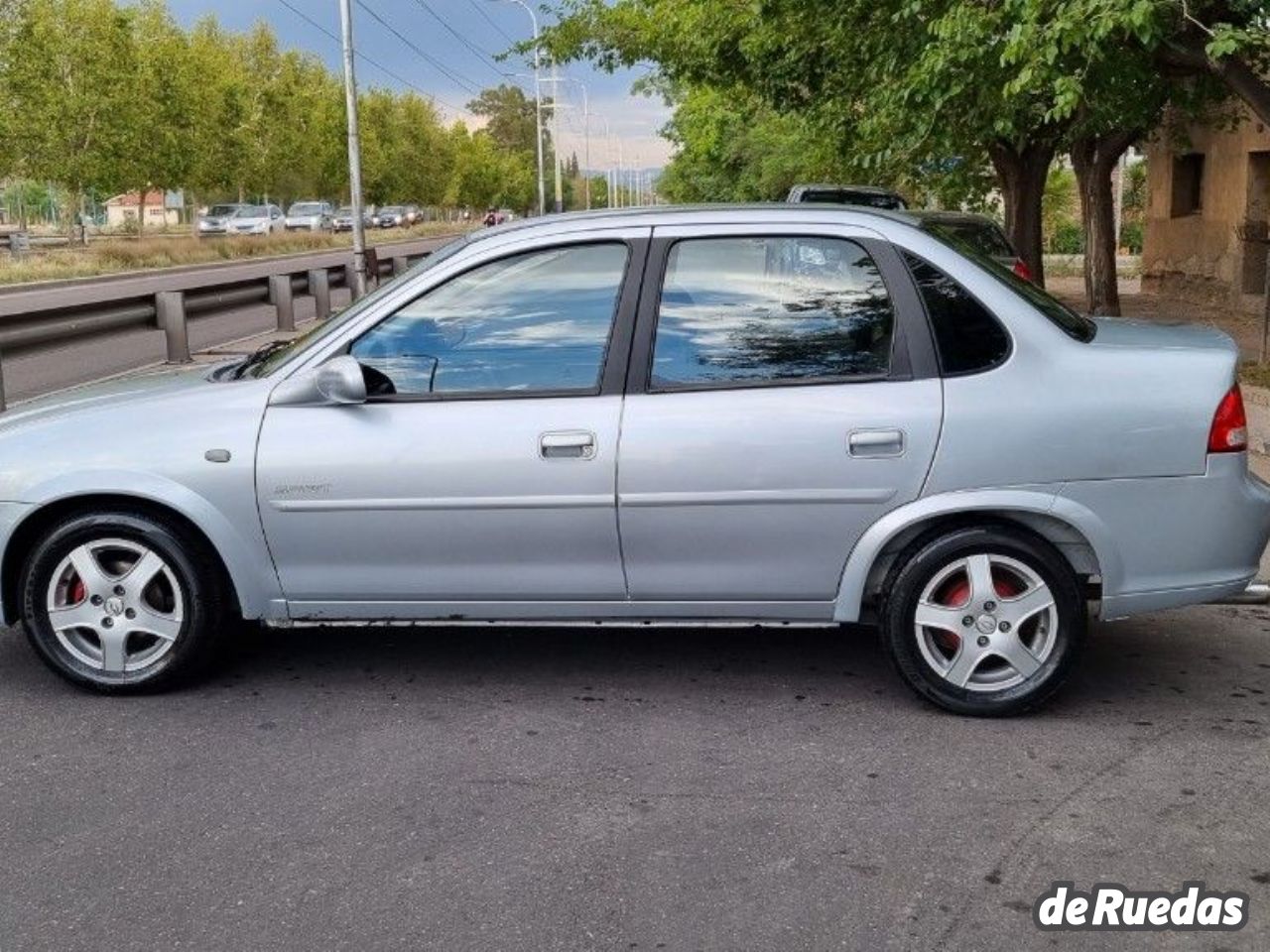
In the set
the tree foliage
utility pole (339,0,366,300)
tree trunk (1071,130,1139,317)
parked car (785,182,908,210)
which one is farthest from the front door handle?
the tree foliage

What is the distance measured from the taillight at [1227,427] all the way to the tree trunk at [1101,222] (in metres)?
13.6

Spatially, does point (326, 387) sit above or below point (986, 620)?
above

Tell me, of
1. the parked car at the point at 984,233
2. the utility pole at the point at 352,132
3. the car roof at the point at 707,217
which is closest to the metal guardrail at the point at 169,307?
the utility pole at the point at 352,132

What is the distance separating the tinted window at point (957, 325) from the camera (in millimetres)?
4570

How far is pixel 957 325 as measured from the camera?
4.61m

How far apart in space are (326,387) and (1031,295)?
2.54m

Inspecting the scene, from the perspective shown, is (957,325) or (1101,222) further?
(1101,222)

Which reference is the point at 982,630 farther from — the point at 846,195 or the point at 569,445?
the point at 846,195

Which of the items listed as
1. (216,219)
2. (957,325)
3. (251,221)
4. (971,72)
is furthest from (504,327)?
(216,219)

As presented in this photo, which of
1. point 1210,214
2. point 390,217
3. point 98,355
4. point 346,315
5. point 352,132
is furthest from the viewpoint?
point 390,217

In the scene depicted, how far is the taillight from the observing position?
447 centimetres

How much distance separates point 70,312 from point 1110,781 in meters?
9.84

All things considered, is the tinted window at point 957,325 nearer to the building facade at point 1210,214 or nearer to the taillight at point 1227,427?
the taillight at point 1227,427

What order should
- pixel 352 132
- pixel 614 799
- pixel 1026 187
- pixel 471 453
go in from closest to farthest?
pixel 614 799
pixel 471 453
pixel 1026 187
pixel 352 132
